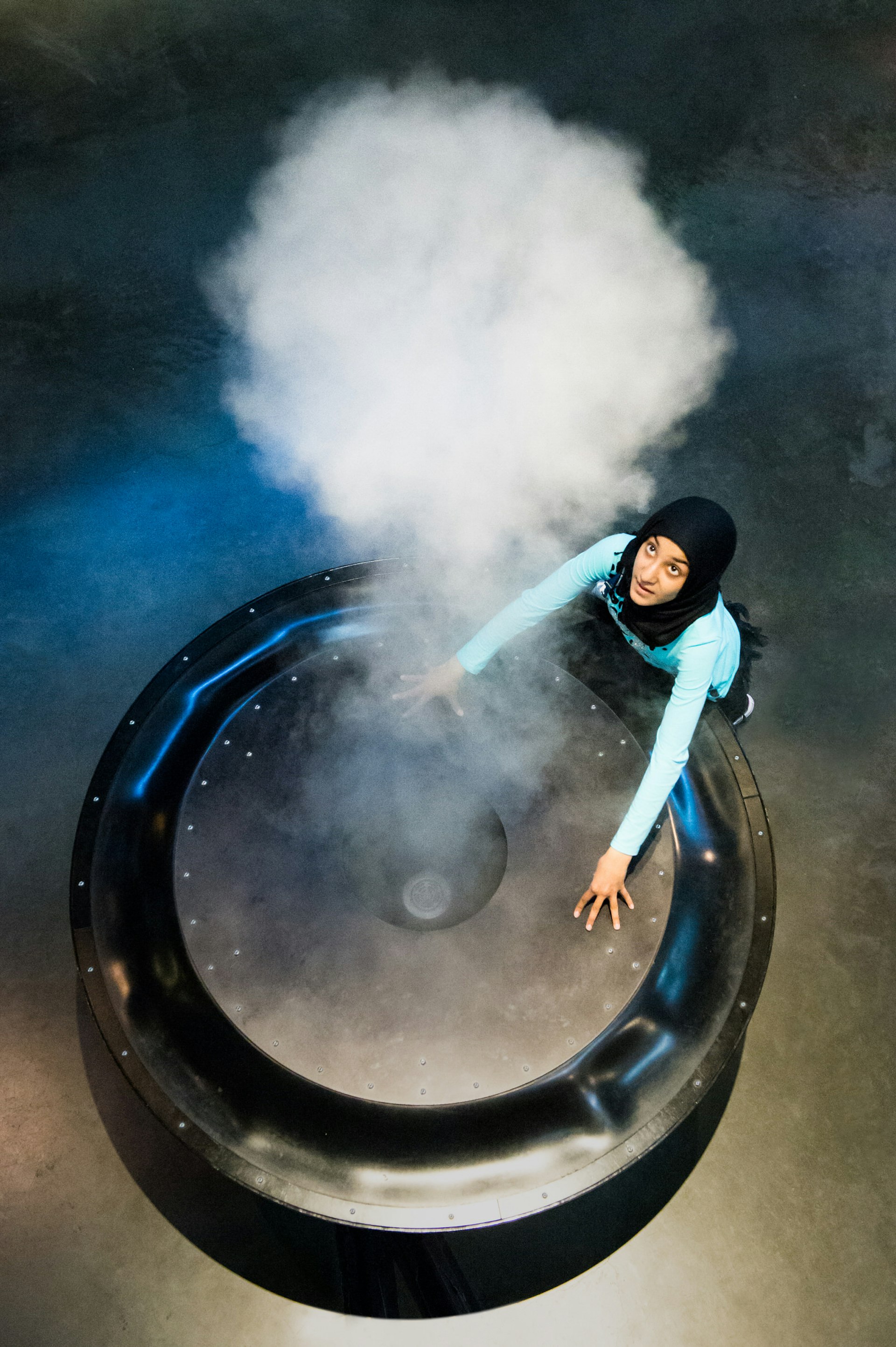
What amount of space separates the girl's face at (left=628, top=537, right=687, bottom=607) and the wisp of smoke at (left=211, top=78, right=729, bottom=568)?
111 cm

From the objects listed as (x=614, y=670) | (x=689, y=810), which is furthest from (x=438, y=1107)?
(x=614, y=670)

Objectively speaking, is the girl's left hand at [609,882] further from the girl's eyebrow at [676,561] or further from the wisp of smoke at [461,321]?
the wisp of smoke at [461,321]

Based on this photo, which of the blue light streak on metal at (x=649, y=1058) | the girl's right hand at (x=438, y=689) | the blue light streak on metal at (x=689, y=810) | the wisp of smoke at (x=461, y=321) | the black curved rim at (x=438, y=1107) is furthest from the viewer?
the wisp of smoke at (x=461, y=321)

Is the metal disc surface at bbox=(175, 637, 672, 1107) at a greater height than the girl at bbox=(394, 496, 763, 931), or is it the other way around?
the girl at bbox=(394, 496, 763, 931)

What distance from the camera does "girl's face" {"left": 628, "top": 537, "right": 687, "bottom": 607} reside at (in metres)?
1.60

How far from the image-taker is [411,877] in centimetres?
207

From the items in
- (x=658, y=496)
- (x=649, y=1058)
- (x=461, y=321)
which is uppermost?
(x=461, y=321)

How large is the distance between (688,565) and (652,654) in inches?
17.2

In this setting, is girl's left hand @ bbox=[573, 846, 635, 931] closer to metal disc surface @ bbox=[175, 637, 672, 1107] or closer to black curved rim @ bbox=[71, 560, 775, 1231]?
metal disc surface @ bbox=[175, 637, 672, 1107]

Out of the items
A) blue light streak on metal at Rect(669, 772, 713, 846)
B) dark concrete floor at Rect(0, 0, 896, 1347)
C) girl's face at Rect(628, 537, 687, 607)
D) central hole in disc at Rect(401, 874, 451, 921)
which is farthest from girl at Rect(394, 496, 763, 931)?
dark concrete floor at Rect(0, 0, 896, 1347)

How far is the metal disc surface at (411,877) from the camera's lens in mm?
1639

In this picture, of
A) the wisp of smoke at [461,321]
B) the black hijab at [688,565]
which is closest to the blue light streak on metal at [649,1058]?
the black hijab at [688,565]

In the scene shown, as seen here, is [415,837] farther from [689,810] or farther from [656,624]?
[656,624]

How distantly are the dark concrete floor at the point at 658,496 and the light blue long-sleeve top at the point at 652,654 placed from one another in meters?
0.76
